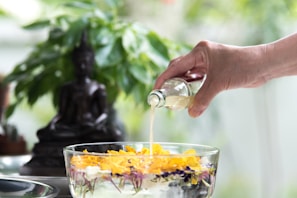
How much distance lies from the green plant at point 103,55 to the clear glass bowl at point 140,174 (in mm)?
661

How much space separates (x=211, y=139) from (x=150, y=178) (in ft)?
6.57

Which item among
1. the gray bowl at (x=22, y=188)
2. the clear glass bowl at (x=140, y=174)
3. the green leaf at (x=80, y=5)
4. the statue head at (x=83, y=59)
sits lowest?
the gray bowl at (x=22, y=188)

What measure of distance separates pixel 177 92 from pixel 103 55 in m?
0.46

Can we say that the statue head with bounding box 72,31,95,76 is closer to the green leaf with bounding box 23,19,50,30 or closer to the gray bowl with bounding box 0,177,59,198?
the green leaf with bounding box 23,19,50,30

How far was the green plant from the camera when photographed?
160cm

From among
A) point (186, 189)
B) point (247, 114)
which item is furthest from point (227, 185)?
point (186, 189)

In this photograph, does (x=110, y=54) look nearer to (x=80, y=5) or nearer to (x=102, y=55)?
(x=102, y=55)

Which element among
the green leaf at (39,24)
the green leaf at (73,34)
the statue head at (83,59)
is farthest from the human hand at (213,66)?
the green leaf at (39,24)

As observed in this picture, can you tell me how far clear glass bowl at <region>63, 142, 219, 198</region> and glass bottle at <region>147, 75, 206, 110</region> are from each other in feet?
0.62

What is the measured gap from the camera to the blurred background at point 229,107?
106 inches

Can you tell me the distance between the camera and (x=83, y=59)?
5.00ft

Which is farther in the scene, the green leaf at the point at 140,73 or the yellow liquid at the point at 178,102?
the green leaf at the point at 140,73

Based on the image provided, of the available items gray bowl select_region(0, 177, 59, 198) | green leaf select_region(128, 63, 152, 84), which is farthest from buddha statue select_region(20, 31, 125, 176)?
gray bowl select_region(0, 177, 59, 198)

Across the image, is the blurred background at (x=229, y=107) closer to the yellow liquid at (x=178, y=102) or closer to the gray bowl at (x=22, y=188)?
the yellow liquid at (x=178, y=102)
